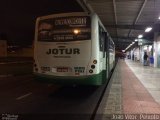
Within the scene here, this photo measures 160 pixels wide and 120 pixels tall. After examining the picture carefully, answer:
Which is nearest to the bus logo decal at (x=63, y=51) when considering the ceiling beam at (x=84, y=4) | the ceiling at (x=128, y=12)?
the ceiling beam at (x=84, y=4)

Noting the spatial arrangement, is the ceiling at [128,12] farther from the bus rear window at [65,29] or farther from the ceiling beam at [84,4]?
the bus rear window at [65,29]

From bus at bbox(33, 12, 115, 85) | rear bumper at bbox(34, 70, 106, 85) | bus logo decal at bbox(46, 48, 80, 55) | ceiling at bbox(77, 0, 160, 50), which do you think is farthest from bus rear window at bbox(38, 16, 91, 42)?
ceiling at bbox(77, 0, 160, 50)

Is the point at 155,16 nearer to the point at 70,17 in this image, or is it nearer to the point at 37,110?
the point at 70,17

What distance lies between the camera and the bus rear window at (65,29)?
1111 centimetres

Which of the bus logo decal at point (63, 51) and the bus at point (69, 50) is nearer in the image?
the bus at point (69, 50)

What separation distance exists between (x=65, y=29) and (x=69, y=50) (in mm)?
872

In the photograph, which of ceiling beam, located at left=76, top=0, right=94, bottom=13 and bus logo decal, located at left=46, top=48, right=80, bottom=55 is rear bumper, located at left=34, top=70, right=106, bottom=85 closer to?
bus logo decal, located at left=46, top=48, right=80, bottom=55

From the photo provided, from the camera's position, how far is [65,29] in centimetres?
1134

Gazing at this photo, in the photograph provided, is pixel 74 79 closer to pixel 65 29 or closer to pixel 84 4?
pixel 65 29

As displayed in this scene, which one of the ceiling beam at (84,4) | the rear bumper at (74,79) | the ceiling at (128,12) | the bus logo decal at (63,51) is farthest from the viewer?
the ceiling at (128,12)

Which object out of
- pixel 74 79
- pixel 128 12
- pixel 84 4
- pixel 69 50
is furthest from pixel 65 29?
pixel 128 12

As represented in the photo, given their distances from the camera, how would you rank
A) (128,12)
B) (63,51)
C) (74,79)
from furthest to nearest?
(128,12)
(63,51)
(74,79)

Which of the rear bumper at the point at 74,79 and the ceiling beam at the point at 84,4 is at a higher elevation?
the ceiling beam at the point at 84,4

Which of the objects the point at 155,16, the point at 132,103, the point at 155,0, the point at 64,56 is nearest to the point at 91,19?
the point at 64,56
